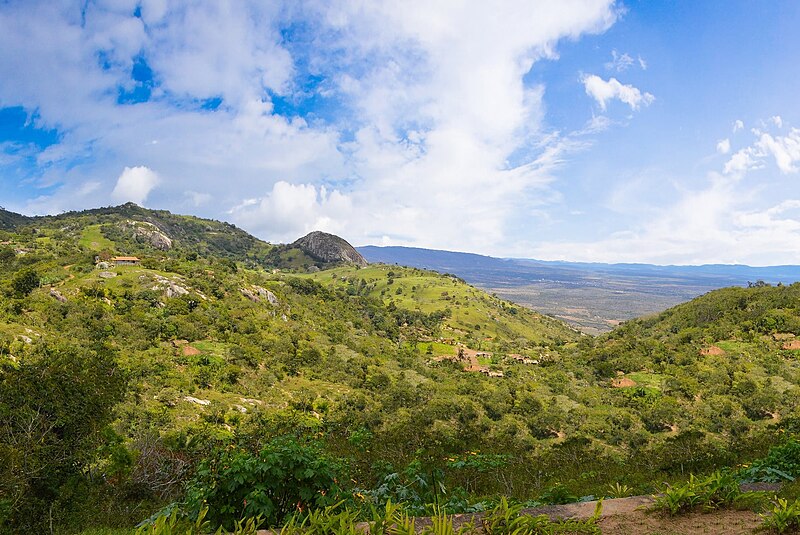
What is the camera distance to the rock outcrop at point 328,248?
580 feet

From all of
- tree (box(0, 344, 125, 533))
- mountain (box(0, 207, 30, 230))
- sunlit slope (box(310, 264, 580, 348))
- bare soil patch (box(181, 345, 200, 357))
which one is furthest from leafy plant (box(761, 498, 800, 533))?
mountain (box(0, 207, 30, 230))

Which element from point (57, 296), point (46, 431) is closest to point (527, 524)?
point (46, 431)

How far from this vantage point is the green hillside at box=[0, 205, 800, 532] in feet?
22.4

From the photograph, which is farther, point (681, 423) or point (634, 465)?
point (681, 423)

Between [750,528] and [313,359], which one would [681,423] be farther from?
[313,359]

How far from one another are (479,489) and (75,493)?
29.1 feet

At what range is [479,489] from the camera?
33.1 feet

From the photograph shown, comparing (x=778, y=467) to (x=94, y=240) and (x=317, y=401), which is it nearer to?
(x=317, y=401)

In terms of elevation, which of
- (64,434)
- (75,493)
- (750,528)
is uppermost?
(750,528)

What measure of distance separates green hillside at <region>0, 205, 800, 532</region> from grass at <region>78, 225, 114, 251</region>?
29.3 metres

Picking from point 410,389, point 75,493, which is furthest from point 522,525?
point 410,389

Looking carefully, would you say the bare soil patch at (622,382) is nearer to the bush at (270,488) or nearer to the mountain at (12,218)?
the bush at (270,488)

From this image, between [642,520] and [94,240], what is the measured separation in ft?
400

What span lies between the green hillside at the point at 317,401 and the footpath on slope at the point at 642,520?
0.60m
